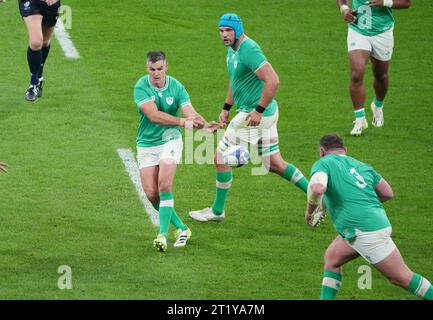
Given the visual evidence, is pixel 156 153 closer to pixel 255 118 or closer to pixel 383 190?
pixel 255 118

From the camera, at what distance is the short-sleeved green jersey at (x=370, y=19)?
17719 mm

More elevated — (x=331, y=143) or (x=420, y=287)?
(x=331, y=143)

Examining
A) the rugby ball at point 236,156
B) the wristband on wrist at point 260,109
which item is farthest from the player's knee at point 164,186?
the wristband on wrist at point 260,109

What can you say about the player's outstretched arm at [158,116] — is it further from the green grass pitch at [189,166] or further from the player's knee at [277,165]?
the player's knee at [277,165]

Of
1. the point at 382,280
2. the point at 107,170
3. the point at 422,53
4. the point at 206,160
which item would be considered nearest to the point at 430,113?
the point at 422,53

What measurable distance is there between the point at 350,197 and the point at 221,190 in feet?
11.8

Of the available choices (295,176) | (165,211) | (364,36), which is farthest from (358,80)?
(165,211)

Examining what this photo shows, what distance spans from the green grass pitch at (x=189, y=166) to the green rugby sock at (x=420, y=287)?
1135mm

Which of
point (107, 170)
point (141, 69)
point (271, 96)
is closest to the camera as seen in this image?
point (271, 96)

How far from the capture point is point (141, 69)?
68.5ft

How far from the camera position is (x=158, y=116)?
1345 centimetres
